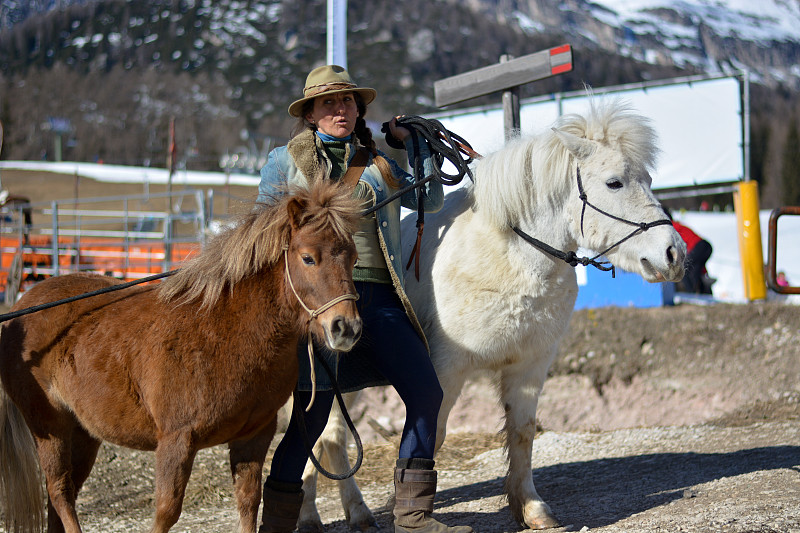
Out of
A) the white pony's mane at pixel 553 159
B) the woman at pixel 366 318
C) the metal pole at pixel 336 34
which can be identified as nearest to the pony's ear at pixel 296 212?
the woman at pixel 366 318

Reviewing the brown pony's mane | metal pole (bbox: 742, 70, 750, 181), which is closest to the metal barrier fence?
the brown pony's mane

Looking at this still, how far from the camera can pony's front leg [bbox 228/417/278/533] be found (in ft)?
10.6

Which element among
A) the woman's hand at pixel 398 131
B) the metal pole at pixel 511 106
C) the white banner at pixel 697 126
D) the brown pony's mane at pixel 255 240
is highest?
the white banner at pixel 697 126

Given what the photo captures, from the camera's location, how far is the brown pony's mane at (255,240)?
10.1 ft

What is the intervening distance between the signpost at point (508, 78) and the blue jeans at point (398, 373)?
277 cm

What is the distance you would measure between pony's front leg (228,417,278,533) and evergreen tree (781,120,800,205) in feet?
236

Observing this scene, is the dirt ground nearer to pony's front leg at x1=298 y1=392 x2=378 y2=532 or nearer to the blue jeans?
pony's front leg at x1=298 y1=392 x2=378 y2=532

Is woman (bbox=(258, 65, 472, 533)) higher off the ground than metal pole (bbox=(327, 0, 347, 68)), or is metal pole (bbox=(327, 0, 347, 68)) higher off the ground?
metal pole (bbox=(327, 0, 347, 68))

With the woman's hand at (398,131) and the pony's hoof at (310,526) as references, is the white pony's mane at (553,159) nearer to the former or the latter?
the woman's hand at (398,131)

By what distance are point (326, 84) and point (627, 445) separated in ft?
13.4

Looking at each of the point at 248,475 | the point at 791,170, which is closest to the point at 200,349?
the point at 248,475

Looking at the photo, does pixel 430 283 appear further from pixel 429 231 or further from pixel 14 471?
pixel 14 471

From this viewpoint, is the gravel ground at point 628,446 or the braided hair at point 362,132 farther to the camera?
the gravel ground at point 628,446

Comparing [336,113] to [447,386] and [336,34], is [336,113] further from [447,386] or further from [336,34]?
[336,34]
